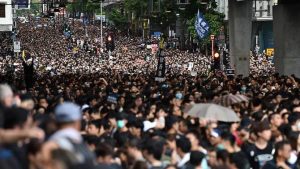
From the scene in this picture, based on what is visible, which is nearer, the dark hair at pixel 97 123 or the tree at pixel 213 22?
the dark hair at pixel 97 123

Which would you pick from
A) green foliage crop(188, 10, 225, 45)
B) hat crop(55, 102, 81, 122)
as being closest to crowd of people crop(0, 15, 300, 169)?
hat crop(55, 102, 81, 122)

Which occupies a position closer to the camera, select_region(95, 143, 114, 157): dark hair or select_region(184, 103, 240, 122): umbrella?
select_region(95, 143, 114, 157): dark hair

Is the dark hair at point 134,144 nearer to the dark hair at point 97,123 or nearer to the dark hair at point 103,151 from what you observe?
the dark hair at point 103,151

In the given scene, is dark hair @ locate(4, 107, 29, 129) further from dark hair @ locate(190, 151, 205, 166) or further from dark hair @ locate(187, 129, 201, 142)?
dark hair @ locate(187, 129, 201, 142)

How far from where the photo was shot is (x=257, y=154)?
12875 mm

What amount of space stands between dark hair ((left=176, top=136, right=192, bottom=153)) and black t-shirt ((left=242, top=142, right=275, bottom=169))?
3.60 ft

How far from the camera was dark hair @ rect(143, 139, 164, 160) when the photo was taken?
1091 cm

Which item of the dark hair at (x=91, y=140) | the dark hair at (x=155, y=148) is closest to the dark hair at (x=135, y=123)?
the dark hair at (x=91, y=140)

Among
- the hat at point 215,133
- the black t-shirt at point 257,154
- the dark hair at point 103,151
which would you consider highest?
the dark hair at point 103,151

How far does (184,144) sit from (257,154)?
4.54 ft

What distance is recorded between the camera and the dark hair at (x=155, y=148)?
10.9 metres

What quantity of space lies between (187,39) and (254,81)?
81.1 m

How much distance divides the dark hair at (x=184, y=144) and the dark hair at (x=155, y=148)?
0.91m

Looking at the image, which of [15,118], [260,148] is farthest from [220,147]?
[15,118]
